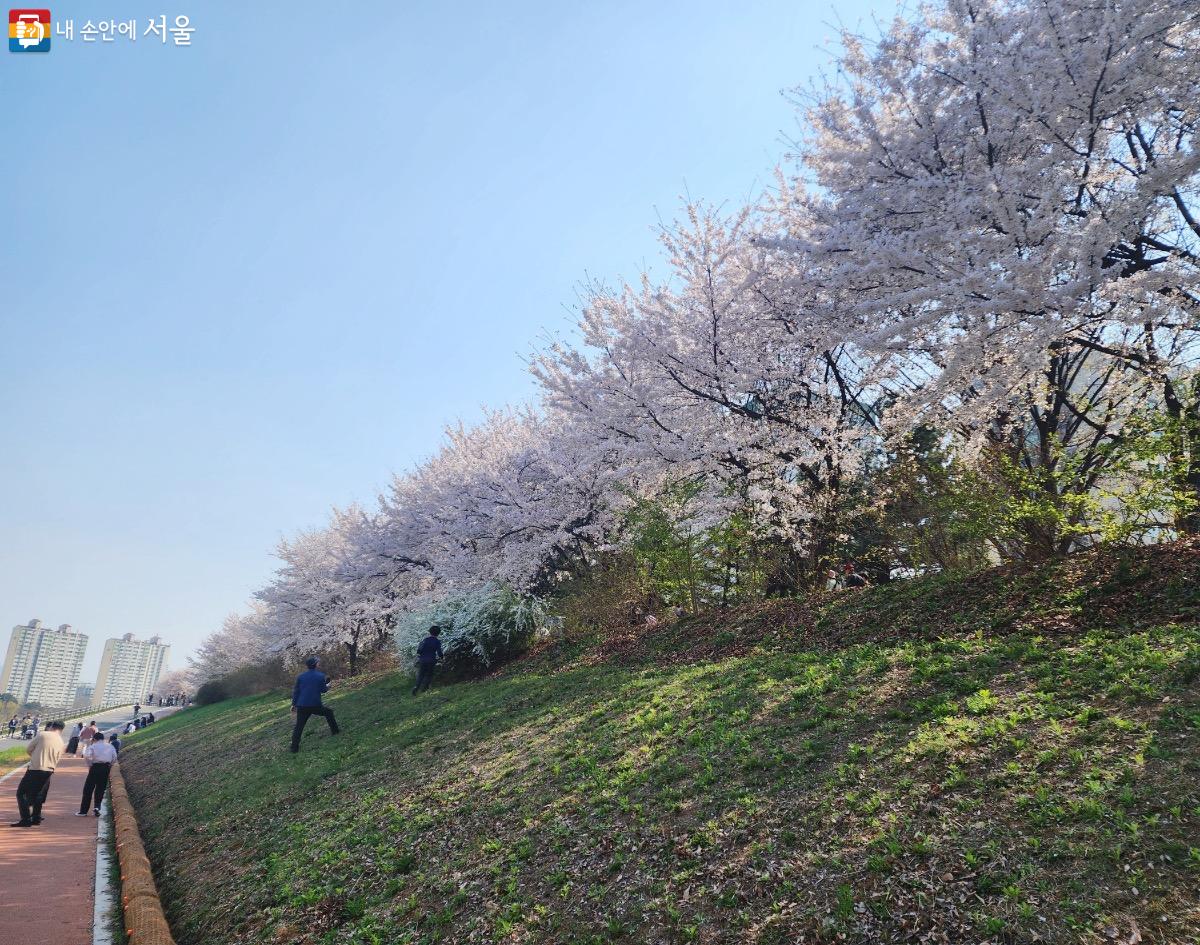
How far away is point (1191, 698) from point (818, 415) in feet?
25.1

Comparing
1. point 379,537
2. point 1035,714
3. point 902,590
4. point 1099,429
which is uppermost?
point 379,537

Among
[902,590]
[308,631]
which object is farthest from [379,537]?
[902,590]

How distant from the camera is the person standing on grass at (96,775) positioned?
11.5 meters

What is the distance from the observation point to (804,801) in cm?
462

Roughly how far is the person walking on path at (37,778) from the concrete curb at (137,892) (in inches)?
60.7

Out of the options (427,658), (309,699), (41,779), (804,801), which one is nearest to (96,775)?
(41,779)

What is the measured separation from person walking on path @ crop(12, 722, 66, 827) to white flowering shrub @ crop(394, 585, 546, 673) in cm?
712

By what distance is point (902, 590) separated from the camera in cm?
950

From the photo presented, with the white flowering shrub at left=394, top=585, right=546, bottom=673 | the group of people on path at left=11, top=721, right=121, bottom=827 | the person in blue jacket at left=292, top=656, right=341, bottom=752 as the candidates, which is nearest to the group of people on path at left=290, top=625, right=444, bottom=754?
the person in blue jacket at left=292, top=656, right=341, bottom=752

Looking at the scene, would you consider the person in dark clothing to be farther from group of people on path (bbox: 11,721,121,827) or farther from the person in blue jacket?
group of people on path (bbox: 11,721,121,827)

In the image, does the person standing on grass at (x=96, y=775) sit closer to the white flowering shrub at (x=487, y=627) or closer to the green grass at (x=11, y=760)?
the white flowering shrub at (x=487, y=627)

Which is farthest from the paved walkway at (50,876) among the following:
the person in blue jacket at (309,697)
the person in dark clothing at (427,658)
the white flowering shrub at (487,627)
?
the white flowering shrub at (487,627)

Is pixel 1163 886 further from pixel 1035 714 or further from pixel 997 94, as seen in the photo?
pixel 997 94

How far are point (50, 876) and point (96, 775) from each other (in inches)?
183
